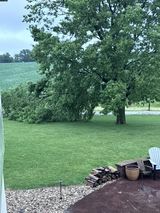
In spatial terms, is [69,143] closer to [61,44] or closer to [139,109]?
[61,44]

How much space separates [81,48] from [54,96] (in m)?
2.37

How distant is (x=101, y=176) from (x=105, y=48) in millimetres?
7804

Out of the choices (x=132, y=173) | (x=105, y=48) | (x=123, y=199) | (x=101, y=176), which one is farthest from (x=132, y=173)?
(x=105, y=48)

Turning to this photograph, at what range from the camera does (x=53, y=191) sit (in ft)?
20.8

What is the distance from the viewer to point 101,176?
6.85m

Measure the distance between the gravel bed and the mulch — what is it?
7.7 inches

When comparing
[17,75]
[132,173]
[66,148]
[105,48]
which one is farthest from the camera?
[17,75]

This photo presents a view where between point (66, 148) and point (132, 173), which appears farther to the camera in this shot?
point (66, 148)

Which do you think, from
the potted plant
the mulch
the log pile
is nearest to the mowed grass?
the log pile

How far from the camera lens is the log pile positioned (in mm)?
6703

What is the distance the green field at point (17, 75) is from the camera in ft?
57.9

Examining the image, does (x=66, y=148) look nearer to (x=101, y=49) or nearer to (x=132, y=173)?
(x=132, y=173)

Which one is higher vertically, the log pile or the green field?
the green field

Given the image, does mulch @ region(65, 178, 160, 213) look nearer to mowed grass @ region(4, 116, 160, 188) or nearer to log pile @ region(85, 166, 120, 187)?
log pile @ region(85, 166, 120, 187)
